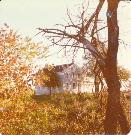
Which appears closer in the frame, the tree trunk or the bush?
→ the tree trunk

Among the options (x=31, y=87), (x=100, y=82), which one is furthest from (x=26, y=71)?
(x=100, y=82)

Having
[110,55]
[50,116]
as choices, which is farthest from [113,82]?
[50,116]

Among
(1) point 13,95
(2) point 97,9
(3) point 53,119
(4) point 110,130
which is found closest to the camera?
(4) point 110,130

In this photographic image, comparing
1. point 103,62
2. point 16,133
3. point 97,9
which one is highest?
point 97,9

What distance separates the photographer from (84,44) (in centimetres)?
879

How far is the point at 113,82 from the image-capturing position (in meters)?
8.46

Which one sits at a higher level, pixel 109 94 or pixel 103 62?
pixel 103 62

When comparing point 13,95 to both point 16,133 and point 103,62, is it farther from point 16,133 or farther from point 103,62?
point 103,62

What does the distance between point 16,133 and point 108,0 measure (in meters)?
6.72

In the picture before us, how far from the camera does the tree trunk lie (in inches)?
328

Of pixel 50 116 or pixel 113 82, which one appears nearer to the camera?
pixel 113 82

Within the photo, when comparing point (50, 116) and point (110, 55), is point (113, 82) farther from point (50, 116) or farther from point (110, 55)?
point (50, 116)

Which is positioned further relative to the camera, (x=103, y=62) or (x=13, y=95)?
(x=13, y=95)

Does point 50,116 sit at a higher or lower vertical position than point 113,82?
lower
